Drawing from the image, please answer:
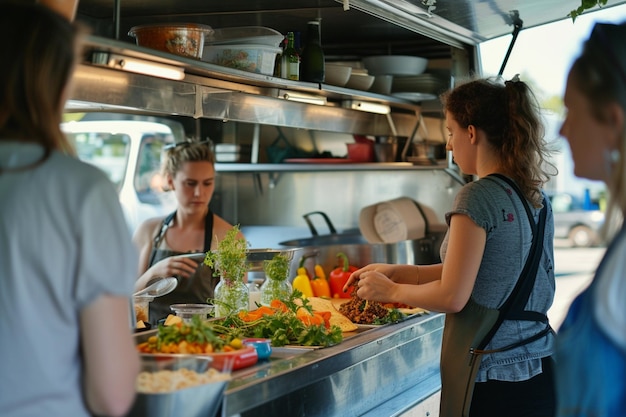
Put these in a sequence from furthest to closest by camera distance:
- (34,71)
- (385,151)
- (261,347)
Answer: (385,151) < (261,347) < (34,71)

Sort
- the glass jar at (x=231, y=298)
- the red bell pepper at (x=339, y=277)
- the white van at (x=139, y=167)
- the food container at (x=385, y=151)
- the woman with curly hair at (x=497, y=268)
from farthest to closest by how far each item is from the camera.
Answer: the white van at (x=139, y=167) < the food container at (x=385, y=151) < the red bell pepper at (x=339, y=277) < the glass jar at (x=231, y=298) < the woman with curly hair at (x=497, y=268)

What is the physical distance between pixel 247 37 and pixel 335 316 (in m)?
1.29

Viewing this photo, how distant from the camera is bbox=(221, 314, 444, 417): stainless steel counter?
2.72 metres

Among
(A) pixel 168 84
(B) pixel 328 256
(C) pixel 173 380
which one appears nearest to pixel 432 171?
(B) pixel 328 256

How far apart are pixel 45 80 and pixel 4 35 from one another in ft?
0.38

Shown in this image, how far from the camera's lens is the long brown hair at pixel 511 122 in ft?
10.1

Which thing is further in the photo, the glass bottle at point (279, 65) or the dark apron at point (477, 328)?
the glass bottle at point (279, 65)

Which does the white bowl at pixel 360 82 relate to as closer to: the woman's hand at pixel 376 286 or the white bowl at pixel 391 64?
the white bowl at pixel 391 64

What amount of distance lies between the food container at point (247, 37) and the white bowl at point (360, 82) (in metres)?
1.12

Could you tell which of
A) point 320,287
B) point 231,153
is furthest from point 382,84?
point 231,153

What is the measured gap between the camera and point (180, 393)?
2.15m

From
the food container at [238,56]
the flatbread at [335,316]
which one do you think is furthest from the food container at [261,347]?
the food container at [238,56]

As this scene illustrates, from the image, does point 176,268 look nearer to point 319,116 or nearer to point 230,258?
point 230,258

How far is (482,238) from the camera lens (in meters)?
2.93
